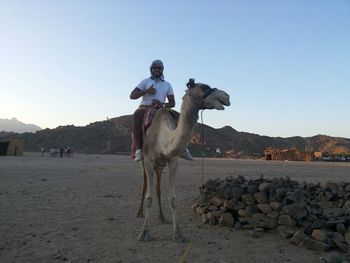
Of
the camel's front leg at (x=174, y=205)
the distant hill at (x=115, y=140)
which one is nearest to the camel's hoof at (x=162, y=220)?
the camel's front leg at (x=174, y=205)

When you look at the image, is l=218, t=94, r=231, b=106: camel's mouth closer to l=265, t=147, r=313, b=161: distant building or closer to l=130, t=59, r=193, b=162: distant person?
l=130, t=59, r=193, b=162: distant person

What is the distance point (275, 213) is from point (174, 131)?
297 cm

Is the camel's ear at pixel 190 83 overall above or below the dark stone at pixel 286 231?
above

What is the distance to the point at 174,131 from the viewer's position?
8328 millimetres

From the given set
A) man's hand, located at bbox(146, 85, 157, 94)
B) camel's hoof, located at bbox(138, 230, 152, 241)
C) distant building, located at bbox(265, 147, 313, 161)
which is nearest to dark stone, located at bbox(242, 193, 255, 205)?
camel's hoof, located at bbox(138, 230, 152, 241)

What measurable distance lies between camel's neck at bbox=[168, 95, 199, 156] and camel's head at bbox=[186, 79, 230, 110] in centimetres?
12

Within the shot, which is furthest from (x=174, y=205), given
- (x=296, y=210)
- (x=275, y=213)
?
(x=296, y=210)

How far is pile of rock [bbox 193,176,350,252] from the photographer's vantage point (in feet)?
28.3

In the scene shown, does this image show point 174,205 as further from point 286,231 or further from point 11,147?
point 11,147

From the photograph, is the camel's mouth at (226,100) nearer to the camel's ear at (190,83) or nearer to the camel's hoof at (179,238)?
the camel's ear at (190,83)

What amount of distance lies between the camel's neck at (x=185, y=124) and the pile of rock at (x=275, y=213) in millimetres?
2763

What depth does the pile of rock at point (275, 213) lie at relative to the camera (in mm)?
8633

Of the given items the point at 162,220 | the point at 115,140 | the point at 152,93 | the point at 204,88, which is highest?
the point at 115,140

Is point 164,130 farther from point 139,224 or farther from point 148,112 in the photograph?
point 139,224
